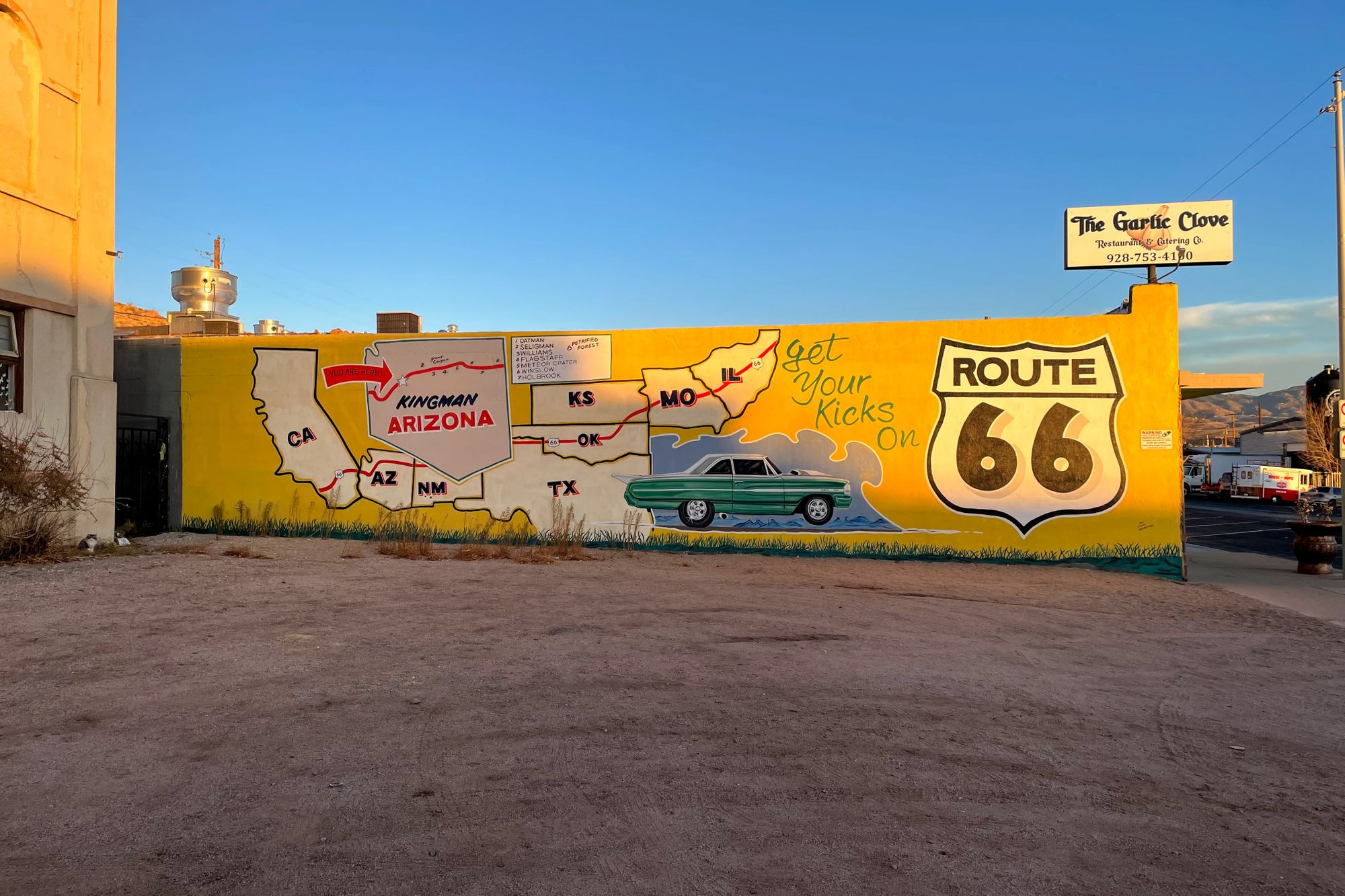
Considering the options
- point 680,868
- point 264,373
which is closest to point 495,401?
point 264,373

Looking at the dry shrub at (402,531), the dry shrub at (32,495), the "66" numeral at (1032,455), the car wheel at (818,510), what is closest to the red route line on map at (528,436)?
the dry shrub at (402,531)

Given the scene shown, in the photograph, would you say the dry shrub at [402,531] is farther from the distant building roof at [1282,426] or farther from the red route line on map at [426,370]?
the distant building roof at [1282,426]

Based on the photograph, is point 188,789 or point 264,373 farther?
point 264,373

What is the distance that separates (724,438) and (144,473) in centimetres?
1115

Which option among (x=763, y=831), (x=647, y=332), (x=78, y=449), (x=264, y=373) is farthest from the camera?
(x=264, y=373)

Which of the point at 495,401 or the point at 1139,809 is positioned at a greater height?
the point at 495,401

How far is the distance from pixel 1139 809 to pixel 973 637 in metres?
4.26

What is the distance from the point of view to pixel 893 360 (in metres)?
14.8

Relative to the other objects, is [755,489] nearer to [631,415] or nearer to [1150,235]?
[631,415]

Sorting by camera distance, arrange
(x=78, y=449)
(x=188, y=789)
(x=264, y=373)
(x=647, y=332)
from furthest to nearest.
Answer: (x=264, y=373)
(x=647, y=332)
(x=78, y=449)
(x=188, y=789)

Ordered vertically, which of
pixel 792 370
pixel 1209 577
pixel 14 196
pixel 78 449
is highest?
pixel 14 196

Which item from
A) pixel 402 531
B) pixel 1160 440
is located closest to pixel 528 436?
pixel 402 531

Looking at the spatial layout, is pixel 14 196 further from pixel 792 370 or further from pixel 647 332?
pixel 792 370

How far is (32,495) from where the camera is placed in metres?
11.2
